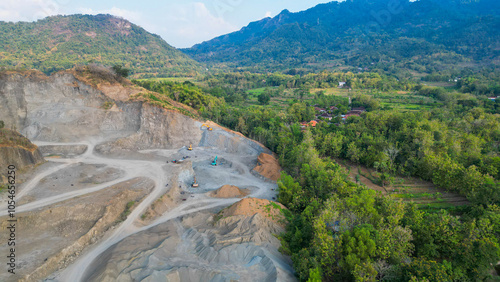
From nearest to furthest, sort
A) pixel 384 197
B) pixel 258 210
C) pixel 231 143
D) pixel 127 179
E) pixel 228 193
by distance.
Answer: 1. pixel 384 197
2. pixel 258 210
3. pixel 228 193
4. pixel 127 179
5. pixel 231 143

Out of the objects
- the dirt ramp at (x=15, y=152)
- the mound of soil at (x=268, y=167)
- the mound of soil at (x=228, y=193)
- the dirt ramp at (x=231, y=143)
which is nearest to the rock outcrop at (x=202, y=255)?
the mound of soil at (x=228, y=193)

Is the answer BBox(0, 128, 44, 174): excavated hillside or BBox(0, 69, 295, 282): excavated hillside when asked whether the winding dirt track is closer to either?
BBox(0, 69, 295, 282): excavated hillside

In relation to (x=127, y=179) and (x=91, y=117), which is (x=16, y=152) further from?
(x=91, y=117)

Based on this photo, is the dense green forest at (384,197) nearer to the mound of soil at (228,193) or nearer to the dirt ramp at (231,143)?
the dirt ramp at (231,143)

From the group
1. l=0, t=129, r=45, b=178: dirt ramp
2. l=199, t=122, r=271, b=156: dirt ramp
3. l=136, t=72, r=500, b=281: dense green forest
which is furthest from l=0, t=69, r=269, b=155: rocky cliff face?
l=136, t=72, r=500, b=281: dense green forest

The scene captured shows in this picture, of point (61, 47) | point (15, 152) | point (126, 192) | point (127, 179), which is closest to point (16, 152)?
point (15, 152)

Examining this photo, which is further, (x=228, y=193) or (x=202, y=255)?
(x=228, y=193)
